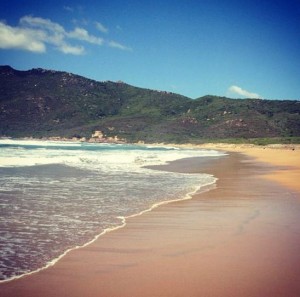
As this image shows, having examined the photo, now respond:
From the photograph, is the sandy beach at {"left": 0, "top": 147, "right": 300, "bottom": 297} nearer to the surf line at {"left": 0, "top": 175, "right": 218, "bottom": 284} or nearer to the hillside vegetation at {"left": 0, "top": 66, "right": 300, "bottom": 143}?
the surf line at {"left": 0, "top": 175, "right": 218, "bottom": 284}

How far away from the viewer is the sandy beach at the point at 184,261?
12.9 ft

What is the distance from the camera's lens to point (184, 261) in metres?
4.85

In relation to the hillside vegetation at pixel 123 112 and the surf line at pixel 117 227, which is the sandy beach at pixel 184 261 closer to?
the surf line at pixel 117 227

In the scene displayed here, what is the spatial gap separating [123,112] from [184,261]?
144 m

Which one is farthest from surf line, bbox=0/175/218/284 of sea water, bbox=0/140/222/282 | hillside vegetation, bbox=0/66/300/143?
hillside vegetation, bbox=0/66/300/143

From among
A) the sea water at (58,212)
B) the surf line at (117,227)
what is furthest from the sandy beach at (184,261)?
the sea water at (58,212)

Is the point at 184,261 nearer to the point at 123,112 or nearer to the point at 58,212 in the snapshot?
the point at 58,212

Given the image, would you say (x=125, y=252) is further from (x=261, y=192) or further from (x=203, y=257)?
(x=261, y=192)

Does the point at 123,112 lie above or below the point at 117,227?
above

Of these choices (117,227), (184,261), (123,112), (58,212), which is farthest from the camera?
(123,112)

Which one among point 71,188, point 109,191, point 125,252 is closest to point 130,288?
point 125,252

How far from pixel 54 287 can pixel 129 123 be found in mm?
129917

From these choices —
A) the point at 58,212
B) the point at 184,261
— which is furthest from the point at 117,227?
the point at 184,261

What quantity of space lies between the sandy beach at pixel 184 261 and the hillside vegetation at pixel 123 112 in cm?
9991
